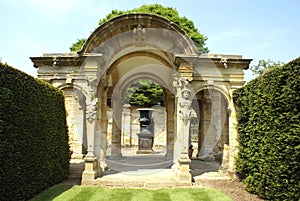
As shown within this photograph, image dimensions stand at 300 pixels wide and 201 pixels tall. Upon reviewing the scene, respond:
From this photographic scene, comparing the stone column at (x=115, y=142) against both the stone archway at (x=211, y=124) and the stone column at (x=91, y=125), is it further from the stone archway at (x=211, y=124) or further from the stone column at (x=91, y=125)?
the stone column at (x=91, y=125)

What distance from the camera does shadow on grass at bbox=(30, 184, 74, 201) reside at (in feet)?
18.8

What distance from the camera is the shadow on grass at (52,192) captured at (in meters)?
5.73

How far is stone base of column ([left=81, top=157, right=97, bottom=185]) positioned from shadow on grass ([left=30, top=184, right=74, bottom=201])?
1.33 ft

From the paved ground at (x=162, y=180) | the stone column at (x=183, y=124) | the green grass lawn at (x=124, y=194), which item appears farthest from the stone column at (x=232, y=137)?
the green grass lawn at (x=124, y=194)

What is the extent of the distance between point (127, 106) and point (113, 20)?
13460 mm

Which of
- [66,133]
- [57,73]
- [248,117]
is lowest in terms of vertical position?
[66,133]

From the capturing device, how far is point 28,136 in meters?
5.58

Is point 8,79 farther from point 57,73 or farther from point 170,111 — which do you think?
point 170,111

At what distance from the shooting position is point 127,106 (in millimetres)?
20797

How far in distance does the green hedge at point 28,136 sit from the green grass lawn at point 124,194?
41 centimetres

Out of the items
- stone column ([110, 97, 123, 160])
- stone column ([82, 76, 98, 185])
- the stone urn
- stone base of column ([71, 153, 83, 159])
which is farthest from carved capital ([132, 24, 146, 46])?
the stone urn

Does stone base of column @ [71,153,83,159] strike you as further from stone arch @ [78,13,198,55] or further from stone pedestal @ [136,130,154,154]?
stone arch @ [78,13,198,55]

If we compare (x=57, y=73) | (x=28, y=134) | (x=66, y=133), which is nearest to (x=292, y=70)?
(x=28, y=134)

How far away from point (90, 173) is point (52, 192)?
1.35 m
